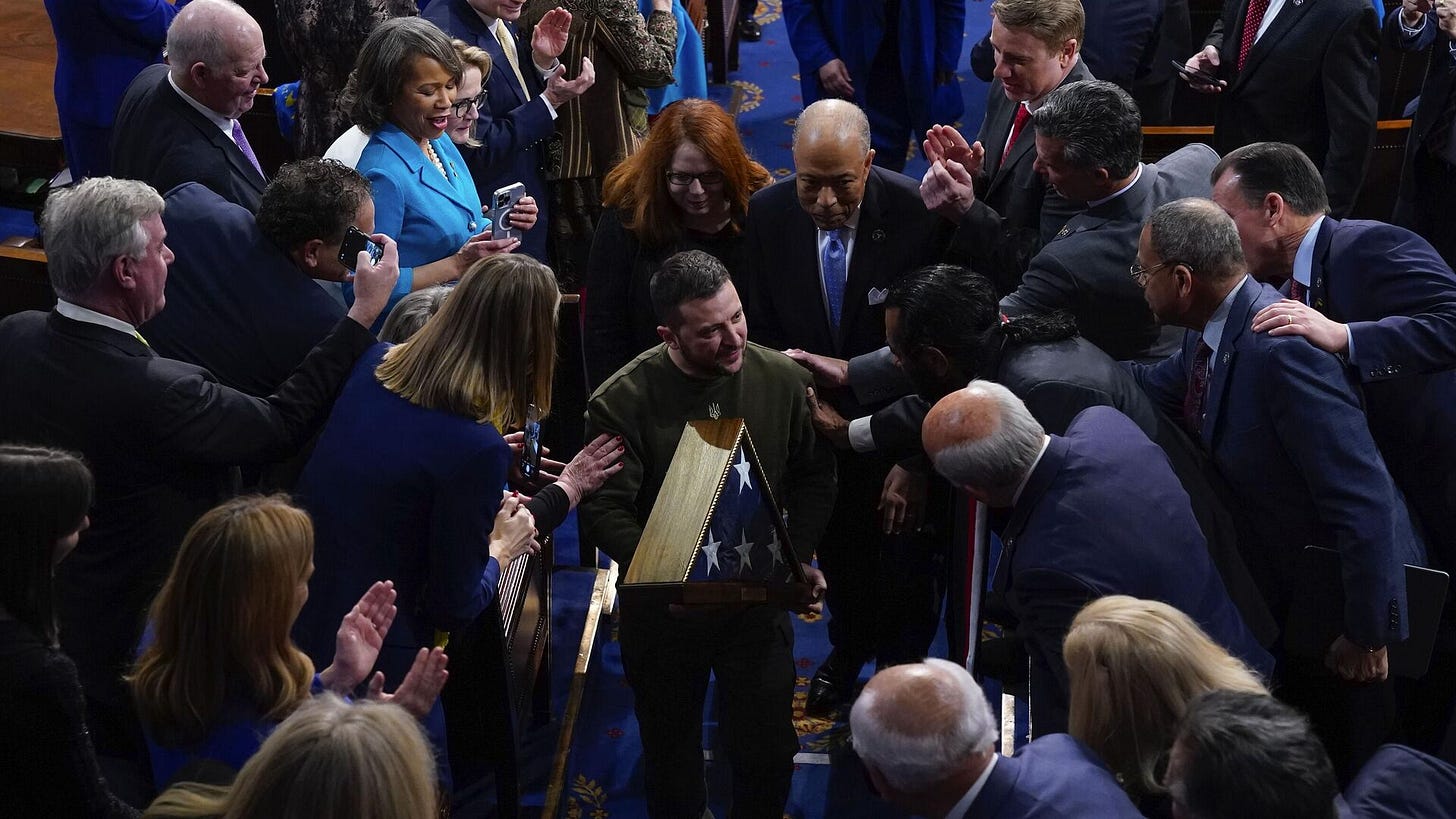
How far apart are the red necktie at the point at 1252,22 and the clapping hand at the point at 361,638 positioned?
3488mm

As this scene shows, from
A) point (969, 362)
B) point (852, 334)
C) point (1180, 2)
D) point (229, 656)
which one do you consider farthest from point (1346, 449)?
point (1180, 2)

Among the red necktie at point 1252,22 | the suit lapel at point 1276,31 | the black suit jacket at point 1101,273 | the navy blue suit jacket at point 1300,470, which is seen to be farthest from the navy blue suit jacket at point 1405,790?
the red necktie at point 1252,22

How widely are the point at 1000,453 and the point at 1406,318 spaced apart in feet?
3.05

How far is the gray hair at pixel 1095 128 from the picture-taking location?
310 cm

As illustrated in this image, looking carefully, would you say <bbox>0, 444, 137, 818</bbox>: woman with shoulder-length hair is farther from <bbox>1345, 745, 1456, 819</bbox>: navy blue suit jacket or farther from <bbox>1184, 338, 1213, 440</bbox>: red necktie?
<bbox>1184, 338, 1213, 440</bbox>: red necktie

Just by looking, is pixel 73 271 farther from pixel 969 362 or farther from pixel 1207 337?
pixel 1207 337

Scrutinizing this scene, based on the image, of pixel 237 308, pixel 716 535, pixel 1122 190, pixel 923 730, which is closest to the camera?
pixel 923 730

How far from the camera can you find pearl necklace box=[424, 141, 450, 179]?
358cm

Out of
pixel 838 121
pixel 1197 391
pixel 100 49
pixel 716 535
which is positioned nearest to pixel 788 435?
pixel 716 535

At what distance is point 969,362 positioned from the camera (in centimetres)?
294

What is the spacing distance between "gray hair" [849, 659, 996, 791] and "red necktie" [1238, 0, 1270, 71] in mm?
3255

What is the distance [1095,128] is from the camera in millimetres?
3100

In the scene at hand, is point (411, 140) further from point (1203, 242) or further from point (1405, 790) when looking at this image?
point (1405, 790)

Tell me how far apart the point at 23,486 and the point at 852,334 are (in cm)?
194
